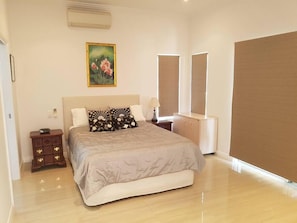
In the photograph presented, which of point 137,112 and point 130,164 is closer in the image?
point 130,164

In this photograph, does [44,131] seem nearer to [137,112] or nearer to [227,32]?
[137,112]

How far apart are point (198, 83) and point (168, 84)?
0.66m

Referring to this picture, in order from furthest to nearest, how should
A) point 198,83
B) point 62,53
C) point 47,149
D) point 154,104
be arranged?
1. point 198,83
2. point 154,104
3. point 62,53
4. point 47,149

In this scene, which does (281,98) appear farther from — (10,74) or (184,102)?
(10,74)

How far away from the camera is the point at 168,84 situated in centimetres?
523

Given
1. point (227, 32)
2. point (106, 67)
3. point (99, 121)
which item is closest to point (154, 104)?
point (106, 67)

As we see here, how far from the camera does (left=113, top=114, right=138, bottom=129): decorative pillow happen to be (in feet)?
13.4

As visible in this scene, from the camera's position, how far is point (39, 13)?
13.0 feet

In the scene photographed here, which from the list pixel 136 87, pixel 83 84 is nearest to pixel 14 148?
pixel 83 84

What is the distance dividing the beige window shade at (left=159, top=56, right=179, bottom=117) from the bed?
1610 millimetres

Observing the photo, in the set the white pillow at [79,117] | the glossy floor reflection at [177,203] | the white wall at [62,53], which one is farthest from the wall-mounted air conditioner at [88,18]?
the glossy floor reflection at [177,203]

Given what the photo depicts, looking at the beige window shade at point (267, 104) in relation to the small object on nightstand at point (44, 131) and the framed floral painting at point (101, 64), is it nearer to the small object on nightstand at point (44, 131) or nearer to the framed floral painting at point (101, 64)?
the framed floral painting at point (101, 64)

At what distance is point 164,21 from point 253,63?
2177 mm

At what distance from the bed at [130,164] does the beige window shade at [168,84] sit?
1.61 m
